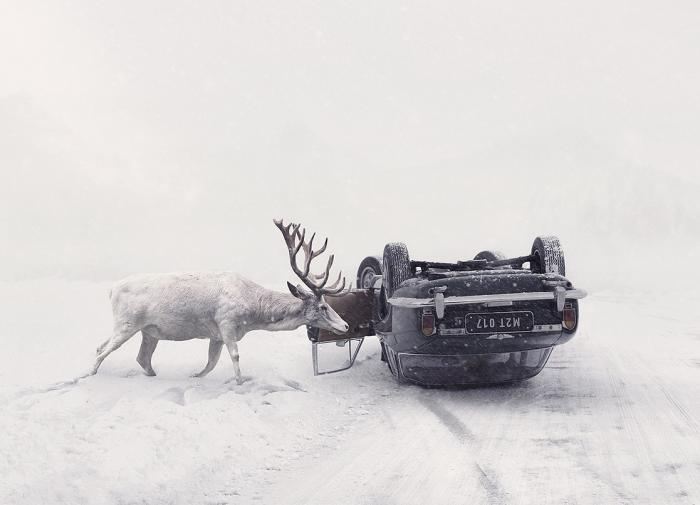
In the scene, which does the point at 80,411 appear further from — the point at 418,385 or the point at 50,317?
the point at 50,317

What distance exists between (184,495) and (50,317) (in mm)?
15534

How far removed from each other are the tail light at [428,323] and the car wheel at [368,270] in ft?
8.94

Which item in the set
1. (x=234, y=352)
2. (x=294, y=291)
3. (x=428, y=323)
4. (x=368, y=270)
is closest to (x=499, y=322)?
(x=428, y=323)

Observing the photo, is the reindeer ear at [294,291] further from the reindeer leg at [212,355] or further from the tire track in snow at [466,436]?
the tire track in snow at [466,436]

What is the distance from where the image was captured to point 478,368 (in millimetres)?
7422

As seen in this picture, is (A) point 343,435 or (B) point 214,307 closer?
(A) point 343,435

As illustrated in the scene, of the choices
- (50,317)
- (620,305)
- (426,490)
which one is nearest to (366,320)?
(426,490)

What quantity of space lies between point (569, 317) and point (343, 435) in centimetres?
275

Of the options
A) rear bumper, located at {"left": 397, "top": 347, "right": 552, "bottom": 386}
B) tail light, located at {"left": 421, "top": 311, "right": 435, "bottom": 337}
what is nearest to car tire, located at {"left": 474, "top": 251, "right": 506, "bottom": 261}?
rear bumper, located at {"left": 397, "top": 347, "right": 552, "bottom": 386}

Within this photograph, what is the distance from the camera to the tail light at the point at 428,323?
6.58m

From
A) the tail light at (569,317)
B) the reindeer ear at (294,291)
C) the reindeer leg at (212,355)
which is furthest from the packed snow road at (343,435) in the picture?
the reindeer ear at (294,291)

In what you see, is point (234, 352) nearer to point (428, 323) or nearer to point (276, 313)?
point (276, 313)

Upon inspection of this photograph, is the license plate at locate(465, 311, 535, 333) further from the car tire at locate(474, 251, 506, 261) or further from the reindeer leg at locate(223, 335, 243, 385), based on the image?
the car tire at locate(474, 251, 506, 261)

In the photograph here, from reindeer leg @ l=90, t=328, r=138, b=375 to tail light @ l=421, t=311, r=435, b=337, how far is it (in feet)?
11.5
